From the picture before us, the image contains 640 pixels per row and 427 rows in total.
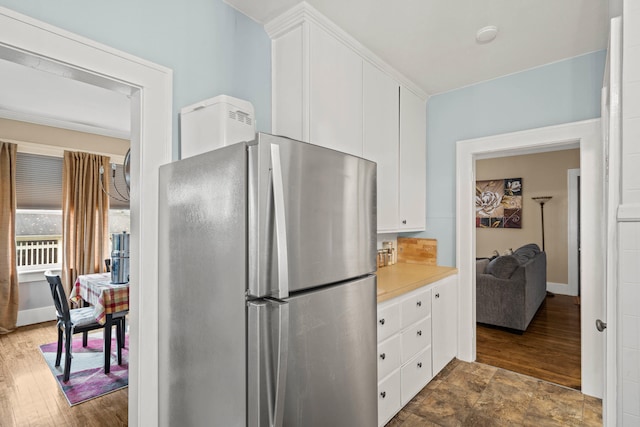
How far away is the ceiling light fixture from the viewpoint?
2.12 m

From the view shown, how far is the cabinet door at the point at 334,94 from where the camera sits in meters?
1.94

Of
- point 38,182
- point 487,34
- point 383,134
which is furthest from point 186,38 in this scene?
point 38,182

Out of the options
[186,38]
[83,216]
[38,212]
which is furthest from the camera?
Answer: [83,216]

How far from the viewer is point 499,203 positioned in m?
6.20

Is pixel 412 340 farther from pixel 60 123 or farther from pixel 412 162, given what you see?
pixel 60 123

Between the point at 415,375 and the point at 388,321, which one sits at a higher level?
the point at 388,321

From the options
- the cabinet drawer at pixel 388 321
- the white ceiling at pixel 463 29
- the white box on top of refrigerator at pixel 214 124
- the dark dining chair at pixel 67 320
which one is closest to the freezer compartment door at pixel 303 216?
the white box on top of refrigerator at pixel 214 124

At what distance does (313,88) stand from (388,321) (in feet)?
4.88

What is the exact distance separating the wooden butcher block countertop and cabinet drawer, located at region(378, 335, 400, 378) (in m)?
0.29

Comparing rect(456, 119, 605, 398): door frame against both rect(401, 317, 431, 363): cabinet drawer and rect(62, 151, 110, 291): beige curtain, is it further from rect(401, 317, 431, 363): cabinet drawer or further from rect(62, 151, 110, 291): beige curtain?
rect(62, 151, 110, 291): beige curtain

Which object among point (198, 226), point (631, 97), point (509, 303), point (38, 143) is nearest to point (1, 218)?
point (38, 143)

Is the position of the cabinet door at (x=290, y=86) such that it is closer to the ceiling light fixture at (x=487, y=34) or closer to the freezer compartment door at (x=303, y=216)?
the freezer compartment door at (x=303, y=216)

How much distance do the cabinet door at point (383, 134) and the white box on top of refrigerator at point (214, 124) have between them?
42.0 inches

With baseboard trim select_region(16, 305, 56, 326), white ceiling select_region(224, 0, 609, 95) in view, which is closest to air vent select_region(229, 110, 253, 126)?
white ceiling select_region(224, 0, 609, 95)
